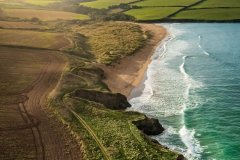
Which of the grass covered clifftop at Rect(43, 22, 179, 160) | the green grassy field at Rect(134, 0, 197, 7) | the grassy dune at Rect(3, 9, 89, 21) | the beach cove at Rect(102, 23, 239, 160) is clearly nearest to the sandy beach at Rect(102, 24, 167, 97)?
the beach cove at Rect(102, 23, 239, 160)

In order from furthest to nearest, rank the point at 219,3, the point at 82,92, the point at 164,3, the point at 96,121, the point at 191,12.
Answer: the point at 164,3
the point at 219,3
the point at 191,12
the point at 82,92
the point at 96,121

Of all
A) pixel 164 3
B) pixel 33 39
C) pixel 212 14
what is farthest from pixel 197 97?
pixel 164 3

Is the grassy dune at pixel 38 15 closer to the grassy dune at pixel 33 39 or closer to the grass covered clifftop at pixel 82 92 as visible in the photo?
the grass covered clifftop at pixel 82 92

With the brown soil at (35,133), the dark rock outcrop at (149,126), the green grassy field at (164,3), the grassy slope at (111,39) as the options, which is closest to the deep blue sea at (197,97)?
the dark rock outcrop at (149,126)

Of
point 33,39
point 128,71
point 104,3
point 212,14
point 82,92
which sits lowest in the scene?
point 128,71

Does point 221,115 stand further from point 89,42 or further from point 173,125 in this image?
point 89,42

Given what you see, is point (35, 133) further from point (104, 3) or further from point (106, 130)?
point (104, 3)
